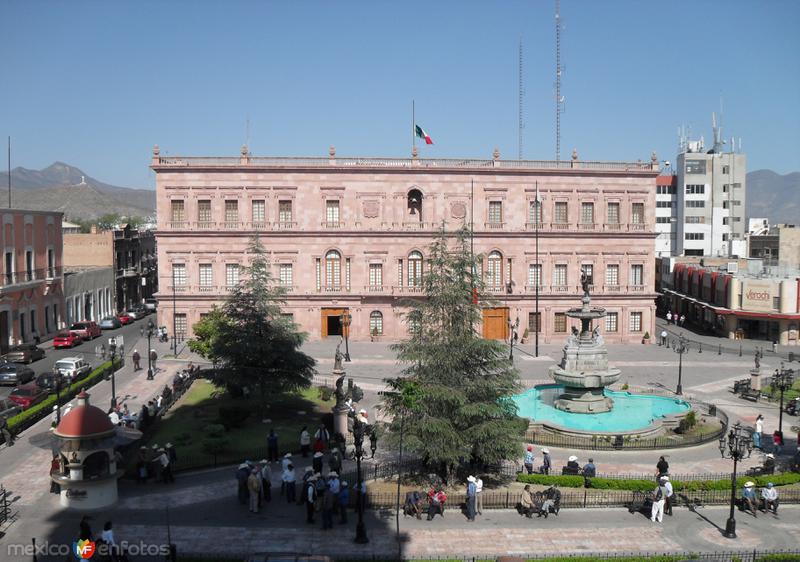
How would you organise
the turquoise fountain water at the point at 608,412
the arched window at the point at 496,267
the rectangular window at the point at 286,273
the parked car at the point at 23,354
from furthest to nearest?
1. the arched window at the point at 496,267
2. the rectangular window at the point at 286,273
3. the parked car at the point at 23,354
4. the turquoise fountain water at the point at 608,412

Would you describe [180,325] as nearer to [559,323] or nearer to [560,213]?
[559,323]

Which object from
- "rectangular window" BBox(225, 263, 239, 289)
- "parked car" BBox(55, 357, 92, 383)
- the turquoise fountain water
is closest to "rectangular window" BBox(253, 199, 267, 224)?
"rectangular window" BBox(225, 263, 239, 289)

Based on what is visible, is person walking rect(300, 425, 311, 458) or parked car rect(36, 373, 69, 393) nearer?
person walking rect(300, 425, 311, 458)

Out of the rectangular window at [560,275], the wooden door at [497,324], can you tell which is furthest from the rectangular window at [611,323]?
the wooden door at [497,324]

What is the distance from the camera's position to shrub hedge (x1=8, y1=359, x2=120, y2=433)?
3158cm

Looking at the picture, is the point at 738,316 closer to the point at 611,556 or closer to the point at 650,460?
the point at 650,460

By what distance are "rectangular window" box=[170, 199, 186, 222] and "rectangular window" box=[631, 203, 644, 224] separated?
35.6 meters

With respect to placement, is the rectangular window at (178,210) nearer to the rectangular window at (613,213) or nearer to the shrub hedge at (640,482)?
the rectangular window at (613,213)

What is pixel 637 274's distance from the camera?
60688mm

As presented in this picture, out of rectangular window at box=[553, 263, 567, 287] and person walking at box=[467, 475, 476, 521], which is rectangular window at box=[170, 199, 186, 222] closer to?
rectangular window at box=[553, 263, 567, 287]

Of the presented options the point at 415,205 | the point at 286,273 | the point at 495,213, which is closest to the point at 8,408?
the point at 286,273

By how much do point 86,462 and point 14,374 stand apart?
21.4 m

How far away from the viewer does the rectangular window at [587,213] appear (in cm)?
5956

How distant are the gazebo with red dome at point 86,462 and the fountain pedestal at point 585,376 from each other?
20275mm
